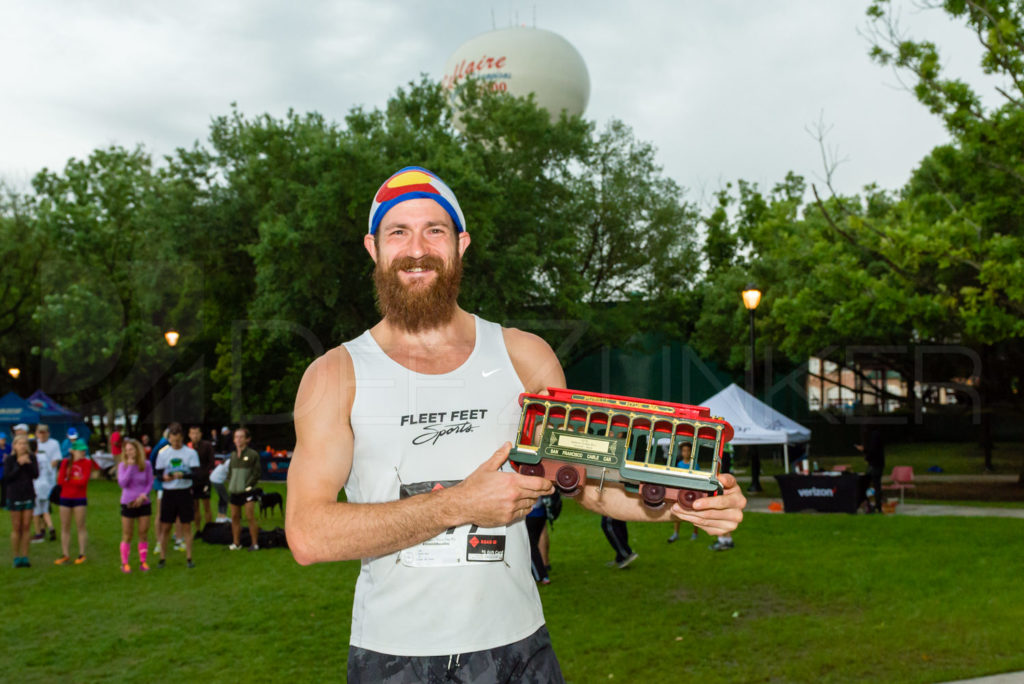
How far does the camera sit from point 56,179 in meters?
45.4

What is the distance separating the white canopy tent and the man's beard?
21.4 m

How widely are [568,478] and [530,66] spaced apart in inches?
1678

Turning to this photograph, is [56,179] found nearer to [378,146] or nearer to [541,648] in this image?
[378,146]

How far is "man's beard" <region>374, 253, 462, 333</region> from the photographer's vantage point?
299 centimetres

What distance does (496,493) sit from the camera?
242cm

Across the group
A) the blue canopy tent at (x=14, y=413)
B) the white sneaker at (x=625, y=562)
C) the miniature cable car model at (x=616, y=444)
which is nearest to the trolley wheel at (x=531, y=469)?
the miniature cable car model at (x=616, y=444)

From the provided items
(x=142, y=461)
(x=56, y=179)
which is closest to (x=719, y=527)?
(x=142, y=461)

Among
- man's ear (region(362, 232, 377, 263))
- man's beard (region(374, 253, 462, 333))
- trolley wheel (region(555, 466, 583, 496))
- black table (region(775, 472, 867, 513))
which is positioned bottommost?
black table (region(775, 472, 867, 513))

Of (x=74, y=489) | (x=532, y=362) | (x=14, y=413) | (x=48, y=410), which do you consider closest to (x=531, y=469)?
(x=532, y=362)

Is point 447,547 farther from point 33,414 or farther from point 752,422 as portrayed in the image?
point 33,414

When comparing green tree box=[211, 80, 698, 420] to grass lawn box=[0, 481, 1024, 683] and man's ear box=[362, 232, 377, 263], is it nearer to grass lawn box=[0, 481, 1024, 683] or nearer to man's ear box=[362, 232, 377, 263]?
grass lawn box=[0, 481, 1024, 683]

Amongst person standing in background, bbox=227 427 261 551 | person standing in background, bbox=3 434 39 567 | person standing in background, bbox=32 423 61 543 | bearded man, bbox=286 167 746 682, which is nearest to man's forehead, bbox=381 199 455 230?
bearded man, bbox=286 167 746 682

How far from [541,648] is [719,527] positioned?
2.72 feet

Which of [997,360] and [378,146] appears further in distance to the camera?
[997,360]
